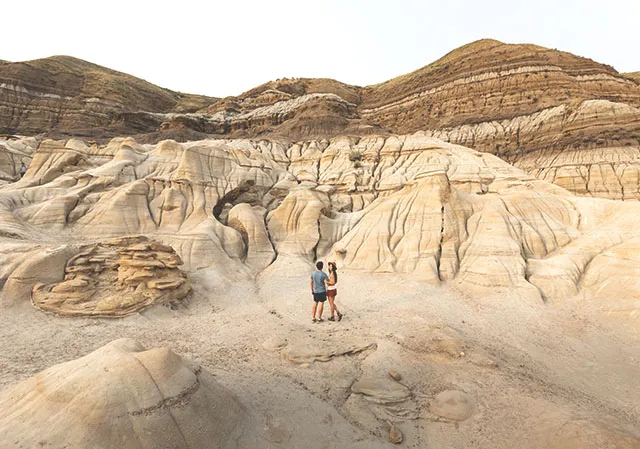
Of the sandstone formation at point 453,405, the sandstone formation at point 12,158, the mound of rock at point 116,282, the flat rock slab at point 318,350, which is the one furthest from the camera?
the sandstone formation at point 12,158

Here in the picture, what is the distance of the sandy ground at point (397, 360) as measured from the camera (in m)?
4.10

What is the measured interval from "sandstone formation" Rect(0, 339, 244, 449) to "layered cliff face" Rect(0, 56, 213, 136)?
A: 45.7m

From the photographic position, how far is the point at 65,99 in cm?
4569

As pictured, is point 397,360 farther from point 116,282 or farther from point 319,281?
point 116,282

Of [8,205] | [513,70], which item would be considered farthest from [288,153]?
[513,70]

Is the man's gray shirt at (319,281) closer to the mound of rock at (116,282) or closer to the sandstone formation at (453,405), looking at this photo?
the sandstone formation at (453,405)

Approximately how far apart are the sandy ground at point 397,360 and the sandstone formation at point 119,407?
0.66 m

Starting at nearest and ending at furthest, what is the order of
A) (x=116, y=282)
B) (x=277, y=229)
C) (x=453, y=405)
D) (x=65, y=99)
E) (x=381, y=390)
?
Result: 1. (x=453, y=405)
2. (x=381, y=390)
3. (x=116, y=282)
4. (x=277, y=229)
5. (x=65, y=99)

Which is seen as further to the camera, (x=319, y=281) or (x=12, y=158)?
(x=12, y=158)

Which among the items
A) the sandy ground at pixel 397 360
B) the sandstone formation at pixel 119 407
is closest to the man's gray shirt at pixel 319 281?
the sandy ground at pixel 397 360

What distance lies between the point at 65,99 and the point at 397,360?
61706mm

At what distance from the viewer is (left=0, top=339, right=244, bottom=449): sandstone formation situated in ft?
9.50

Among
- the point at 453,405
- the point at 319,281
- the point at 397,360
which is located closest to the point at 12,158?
the point at 319,281

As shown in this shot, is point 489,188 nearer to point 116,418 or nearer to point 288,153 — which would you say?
point 288,153
